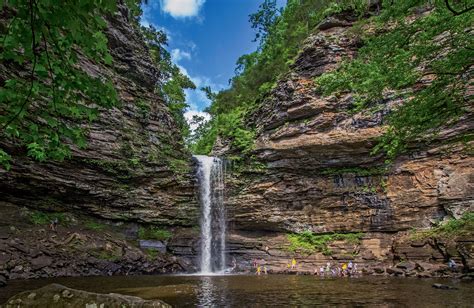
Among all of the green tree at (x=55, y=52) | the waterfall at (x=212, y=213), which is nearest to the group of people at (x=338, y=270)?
the waterfall at (x=212, y=213)

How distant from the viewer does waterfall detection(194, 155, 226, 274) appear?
27328 mm

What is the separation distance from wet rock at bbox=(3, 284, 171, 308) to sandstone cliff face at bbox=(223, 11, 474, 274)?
20.3m

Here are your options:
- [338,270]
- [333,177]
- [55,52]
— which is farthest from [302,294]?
[333,177]

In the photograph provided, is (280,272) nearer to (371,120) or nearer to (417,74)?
(371,120)

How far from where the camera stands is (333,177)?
27.2m

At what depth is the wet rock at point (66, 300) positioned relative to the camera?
6.57 metres

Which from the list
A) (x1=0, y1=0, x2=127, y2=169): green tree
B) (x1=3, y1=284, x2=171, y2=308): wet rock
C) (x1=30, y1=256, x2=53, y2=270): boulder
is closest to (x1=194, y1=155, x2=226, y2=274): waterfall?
(x1=30, y1=256, x2=53, y2=270): boulder

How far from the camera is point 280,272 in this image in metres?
24.5

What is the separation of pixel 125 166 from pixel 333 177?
16329 mm

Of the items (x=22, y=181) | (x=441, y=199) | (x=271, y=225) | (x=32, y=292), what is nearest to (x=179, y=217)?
(x=271, y=225)

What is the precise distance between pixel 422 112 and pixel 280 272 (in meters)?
20.5

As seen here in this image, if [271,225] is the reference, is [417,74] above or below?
above

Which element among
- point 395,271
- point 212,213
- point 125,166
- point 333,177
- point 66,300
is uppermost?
point 125,166

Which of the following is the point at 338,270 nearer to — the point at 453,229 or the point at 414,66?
the point at 453,229
